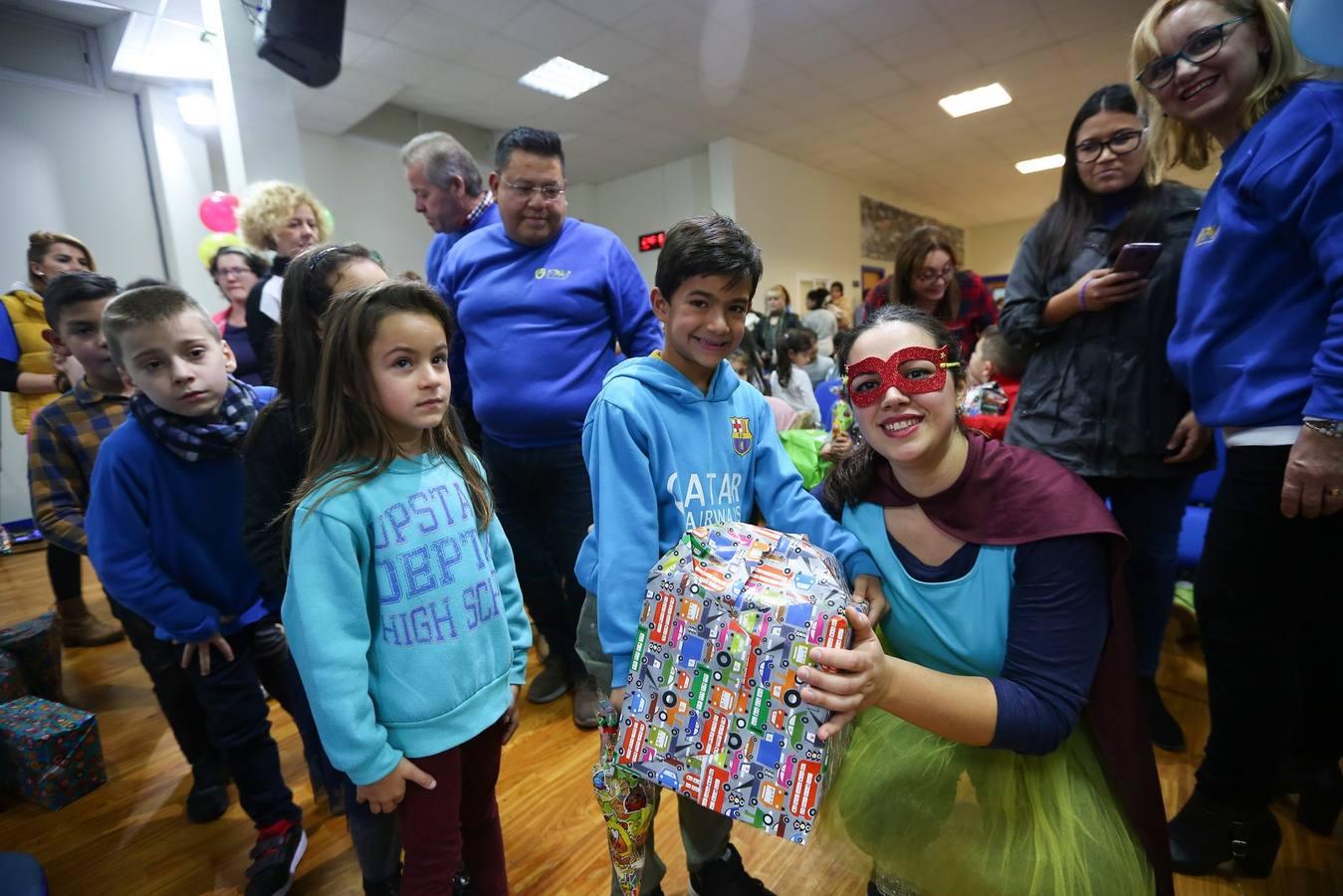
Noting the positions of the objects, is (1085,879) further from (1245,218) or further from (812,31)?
(812,31)

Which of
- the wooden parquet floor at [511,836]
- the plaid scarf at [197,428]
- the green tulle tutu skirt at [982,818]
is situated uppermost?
the plaid scarf at [197,428]

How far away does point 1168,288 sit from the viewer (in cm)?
163

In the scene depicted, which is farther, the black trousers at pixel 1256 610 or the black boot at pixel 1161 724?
the black boot at pixel 1161 724

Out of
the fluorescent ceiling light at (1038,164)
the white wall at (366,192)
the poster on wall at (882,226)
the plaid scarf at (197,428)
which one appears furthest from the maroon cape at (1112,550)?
the fluorescent ceiling light at (1038,164)

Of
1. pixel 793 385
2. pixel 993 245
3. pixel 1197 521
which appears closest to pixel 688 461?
pixel 1197 521

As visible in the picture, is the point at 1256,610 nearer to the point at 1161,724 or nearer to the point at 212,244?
the point at 1161,724

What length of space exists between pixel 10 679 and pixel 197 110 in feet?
8.53

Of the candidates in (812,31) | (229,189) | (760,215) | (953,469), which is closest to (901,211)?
(760,215)

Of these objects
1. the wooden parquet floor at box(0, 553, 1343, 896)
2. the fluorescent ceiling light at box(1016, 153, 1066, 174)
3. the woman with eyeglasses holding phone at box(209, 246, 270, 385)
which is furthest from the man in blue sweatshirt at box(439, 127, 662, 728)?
the fluorescent ceiling light at box(1016, 153, 1066, 174)

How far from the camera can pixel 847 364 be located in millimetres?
1171

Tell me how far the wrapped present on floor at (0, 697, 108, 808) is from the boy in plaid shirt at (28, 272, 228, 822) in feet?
0.93

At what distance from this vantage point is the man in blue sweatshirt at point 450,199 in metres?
2.38

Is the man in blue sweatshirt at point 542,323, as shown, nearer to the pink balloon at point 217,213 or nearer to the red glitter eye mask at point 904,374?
the red glitter eye mask at point 904,374

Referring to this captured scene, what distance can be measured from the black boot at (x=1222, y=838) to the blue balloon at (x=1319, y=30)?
1.63 meters
